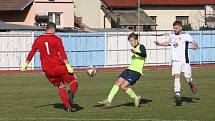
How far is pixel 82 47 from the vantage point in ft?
135

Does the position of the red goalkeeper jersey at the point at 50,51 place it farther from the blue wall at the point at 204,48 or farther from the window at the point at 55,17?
the window at the point at 55,17

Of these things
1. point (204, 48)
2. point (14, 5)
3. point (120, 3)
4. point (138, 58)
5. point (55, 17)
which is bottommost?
point (204, 48)

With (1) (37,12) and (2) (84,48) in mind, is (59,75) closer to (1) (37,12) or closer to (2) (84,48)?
(2) (84,48)

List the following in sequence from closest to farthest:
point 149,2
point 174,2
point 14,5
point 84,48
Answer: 1. point 84,48
2. point 14,5
3. point 149,2
4. point 174,2

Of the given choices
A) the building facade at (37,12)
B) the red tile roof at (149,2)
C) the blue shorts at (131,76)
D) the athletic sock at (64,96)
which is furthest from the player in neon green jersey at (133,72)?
the red tile roof at (149,2)

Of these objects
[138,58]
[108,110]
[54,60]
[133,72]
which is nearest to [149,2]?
[138,58]

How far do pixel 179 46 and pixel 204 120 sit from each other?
3.75 m

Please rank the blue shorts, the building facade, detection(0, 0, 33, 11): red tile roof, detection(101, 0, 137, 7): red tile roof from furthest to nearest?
detection(101, 0, 137, 7): red tile roof
the building facade
detection(0, 0, 33, 11): red tile roof
the blue shorts

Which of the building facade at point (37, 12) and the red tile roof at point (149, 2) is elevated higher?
the red tile roof at point (149, 2)

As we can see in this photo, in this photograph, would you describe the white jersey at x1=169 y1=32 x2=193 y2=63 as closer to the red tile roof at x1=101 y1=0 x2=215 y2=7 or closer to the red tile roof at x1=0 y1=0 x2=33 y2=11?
the red tile roof at x1=0 y1=0 x2=33 y2=11

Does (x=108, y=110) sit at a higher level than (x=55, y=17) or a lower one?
lower

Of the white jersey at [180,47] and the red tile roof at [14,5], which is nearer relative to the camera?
the white jersey at [180,47]

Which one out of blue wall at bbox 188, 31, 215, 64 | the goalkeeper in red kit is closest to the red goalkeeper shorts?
the goalkeeper in red kit

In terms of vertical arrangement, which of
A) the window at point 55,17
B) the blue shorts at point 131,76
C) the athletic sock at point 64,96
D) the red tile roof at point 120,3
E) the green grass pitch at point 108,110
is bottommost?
the green grass pitch at point 108,110
